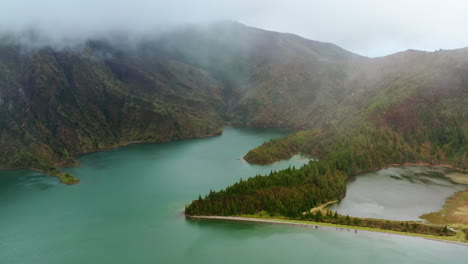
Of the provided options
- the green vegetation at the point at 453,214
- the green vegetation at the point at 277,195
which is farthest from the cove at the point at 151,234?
the green vegetation at the point at 453,214

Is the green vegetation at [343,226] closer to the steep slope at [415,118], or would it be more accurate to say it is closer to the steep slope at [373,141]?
the steep slope at [373,141]

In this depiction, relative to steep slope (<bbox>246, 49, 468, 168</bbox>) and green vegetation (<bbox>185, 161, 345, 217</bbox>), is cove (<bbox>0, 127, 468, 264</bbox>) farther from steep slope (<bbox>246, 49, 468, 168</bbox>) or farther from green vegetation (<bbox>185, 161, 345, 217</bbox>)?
steep slope (<bbox>246, 49, 468, 168</bbox>)

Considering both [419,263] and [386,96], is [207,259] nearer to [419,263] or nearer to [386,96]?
[419,263]

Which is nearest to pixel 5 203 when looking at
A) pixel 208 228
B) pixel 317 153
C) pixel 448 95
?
pixel 208 228

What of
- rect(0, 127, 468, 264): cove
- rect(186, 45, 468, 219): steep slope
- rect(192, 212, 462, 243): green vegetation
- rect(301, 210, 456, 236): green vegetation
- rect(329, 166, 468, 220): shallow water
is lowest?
rect(0, 127, 468, 264): cove

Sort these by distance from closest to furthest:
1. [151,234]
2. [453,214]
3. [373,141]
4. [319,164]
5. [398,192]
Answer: [151,234]
[453,214]
[398,192]
[319,164]
[373,141]

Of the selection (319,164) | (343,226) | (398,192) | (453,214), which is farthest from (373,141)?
(343,226)

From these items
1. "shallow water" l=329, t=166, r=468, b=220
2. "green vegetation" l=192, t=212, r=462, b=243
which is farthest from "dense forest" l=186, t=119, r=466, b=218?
"shallow water" l=329, t=166, r=468, b=220

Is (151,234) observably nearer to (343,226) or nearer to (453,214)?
(343,226)

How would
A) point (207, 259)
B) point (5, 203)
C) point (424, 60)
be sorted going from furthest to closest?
1. point (424, 60)
2. point (5, 203)
3. point (207, 259)
